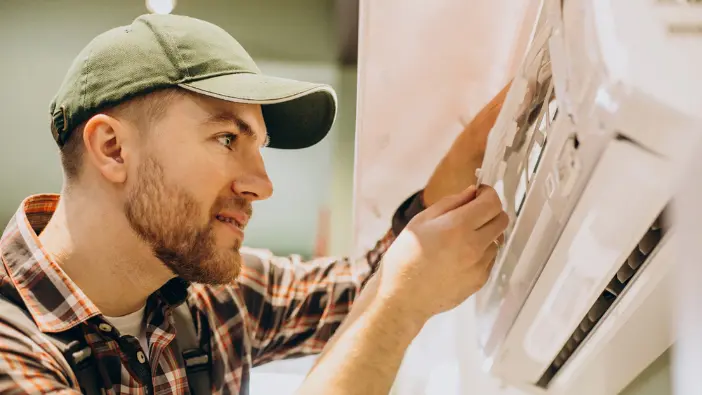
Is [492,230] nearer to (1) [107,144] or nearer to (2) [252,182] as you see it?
(2) [252,182]

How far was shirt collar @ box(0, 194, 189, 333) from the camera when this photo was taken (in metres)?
0.78

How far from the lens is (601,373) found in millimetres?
682

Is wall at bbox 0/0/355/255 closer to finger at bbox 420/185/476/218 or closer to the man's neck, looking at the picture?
the man's neck

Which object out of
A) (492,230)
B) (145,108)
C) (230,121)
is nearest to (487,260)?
(492,230)

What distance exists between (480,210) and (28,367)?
55 cm

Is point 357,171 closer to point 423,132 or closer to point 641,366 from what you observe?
point 423,132

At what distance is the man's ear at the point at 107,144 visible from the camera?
855 mm

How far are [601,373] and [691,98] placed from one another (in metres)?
0.51

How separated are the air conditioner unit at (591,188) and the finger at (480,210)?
4 centimetres

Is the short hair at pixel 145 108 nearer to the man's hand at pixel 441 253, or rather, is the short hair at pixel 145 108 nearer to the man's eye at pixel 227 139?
the man's eye at pixel 227 139

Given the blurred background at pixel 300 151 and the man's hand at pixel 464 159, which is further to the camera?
the blurred background at pixel 300 151

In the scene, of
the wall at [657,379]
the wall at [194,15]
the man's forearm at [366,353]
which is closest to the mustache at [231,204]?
the man's forearm at [366,353]

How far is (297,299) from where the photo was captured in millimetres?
1049

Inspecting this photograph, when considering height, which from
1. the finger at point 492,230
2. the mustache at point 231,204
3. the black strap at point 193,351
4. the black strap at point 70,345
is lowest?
the black strap at point 193,351
